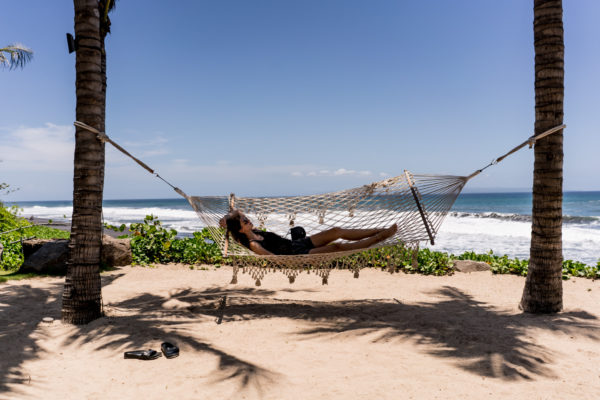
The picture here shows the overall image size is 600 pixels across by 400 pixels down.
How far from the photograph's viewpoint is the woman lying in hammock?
3086 mm

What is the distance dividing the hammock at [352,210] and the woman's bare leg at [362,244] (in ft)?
0.19

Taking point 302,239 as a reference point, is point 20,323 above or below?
below

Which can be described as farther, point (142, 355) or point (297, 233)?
point (297, 233)

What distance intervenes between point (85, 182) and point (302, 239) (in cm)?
164

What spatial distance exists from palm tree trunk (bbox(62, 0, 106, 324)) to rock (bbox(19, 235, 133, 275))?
68.9 inches

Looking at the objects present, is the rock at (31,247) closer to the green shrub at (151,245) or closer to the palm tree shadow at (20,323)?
the palm tree shadow at (20,323)

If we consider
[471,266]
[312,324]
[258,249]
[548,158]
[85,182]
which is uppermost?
[548,158]

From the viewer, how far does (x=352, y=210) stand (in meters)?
3.53

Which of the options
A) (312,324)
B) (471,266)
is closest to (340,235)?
(312,324)

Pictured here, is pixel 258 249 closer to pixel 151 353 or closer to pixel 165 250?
pixel 151 353

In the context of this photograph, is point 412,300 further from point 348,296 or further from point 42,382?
point 42,382

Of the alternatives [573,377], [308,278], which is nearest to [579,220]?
[308,278]

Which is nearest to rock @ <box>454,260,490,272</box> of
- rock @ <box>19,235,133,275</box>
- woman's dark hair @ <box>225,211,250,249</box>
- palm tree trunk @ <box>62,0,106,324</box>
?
woman's dark hair @ <box>225,211,250,249</box>

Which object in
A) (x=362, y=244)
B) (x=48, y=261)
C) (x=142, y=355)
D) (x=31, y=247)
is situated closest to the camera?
(x=142, y=355)
